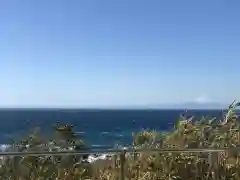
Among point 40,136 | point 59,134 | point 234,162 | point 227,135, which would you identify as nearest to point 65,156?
point 40,136

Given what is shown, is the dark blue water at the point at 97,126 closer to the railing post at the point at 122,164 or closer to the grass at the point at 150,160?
the grass at the point at 150,160

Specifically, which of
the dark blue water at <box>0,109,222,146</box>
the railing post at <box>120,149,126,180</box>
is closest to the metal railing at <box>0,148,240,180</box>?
the railing post at <box>120,149,126,180</box>

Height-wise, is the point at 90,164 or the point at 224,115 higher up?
the point at 224,115

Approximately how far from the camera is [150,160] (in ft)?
25.0

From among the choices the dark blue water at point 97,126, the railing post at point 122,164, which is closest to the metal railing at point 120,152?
the railing post at point 122,164

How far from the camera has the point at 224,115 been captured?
9.75m

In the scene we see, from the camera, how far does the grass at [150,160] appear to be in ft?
22.9

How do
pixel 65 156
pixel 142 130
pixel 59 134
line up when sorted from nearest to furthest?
pixel 65 156, pixel 59 134, pixel 142 130

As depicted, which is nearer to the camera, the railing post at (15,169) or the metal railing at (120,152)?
the metal railing at (120,152)

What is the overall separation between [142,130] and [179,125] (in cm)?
60

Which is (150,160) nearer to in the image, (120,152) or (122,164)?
(122,164)

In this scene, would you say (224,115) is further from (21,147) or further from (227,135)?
(21,147)

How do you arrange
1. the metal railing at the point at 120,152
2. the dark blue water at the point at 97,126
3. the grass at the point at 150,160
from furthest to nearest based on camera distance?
the dark blue water at the point at 97,126 < the grass at the point at 150,160 < the metal railing at the point at 120,152

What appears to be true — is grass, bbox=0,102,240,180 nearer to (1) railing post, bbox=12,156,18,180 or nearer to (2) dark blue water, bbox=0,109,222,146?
(1) railing post, bbox=12,156,18,180
